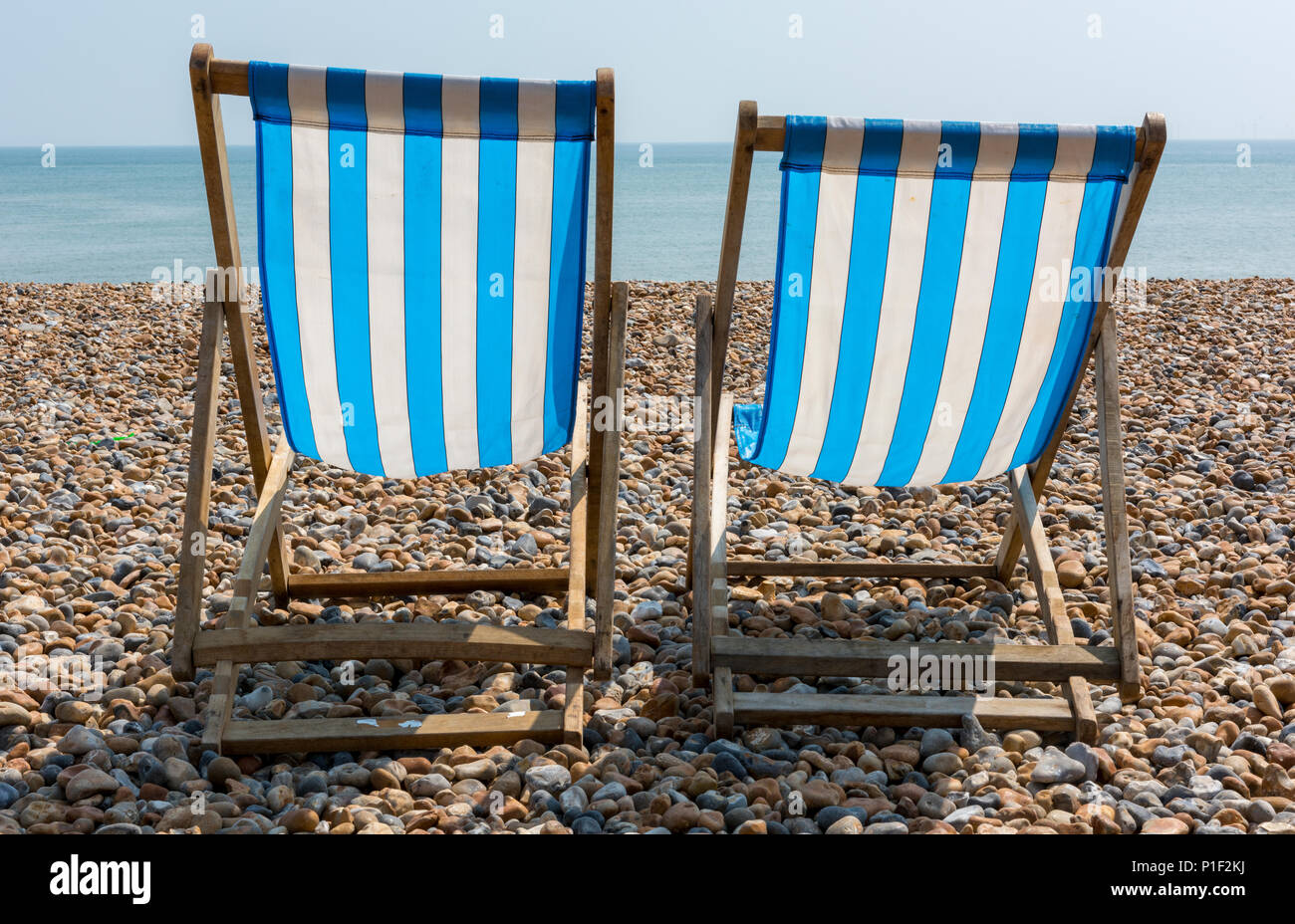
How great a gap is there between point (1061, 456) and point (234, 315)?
299cm

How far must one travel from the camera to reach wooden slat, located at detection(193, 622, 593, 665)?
2.36 metres

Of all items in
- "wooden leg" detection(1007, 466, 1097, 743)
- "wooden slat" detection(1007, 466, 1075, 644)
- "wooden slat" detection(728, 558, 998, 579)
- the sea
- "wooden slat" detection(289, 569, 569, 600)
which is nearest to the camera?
"wooden leg" detection(1007, 466, 1097, 743)

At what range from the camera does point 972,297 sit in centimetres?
245

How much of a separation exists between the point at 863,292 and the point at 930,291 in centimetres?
15

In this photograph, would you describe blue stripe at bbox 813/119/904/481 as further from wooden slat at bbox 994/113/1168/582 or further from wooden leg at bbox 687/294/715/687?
wooden slat at bbox 994/113/1168/582

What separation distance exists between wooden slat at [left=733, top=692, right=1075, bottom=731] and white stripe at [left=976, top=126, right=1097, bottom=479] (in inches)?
25.2

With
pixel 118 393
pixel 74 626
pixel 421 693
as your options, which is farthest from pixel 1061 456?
pixel 118 393

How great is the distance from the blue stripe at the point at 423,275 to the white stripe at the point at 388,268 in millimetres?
15

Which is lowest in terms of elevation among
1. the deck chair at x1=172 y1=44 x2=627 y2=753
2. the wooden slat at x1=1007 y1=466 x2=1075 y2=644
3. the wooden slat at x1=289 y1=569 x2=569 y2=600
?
the wooden slat at x1=289 y1=569 x2=569 y2=600

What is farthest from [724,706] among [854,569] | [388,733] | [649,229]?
[649,229]

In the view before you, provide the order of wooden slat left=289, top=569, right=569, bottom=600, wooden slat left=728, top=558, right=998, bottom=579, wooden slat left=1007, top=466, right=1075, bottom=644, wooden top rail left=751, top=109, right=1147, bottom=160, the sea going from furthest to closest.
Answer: the sea, wooden slat left=728, top=558, right=998, bottom=579, wooden slat left=289, top=569, right=569, bottom=600, wooden slat left=1007, top=466, right=1075, bottom=644, wooden top rail left=751, top=109, right=1147, bottom=160

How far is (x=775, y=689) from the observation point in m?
2.56

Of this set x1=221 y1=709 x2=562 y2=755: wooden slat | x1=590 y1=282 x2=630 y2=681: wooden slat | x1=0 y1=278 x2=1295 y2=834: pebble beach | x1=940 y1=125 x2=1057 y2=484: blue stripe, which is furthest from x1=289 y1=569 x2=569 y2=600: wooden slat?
x1=940 y1=125 x2=1057 y2=484: blue stripe
